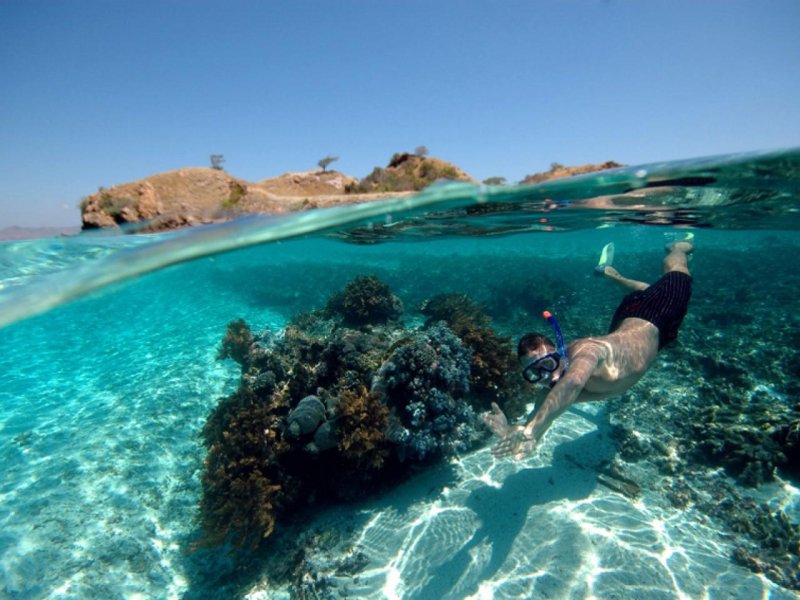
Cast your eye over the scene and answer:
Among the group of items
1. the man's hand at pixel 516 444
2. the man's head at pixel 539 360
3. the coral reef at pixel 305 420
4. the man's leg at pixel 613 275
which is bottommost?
the coral reef at pixel 305 420

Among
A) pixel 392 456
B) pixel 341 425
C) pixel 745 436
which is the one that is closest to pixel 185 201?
pixel 341 425

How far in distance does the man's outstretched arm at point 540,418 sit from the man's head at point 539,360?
0.55 feet

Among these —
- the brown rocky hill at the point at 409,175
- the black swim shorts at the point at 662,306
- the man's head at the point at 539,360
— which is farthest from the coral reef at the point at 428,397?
the brown rocky hill at the point at 409,175

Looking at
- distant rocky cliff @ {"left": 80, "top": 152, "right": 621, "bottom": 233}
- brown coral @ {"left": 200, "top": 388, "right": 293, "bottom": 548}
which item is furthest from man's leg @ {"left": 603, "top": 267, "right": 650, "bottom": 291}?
brown coral @ {"left": 200, "top": 388, "right": 293, "bottom": 548}

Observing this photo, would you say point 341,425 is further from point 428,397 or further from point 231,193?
point 231,193

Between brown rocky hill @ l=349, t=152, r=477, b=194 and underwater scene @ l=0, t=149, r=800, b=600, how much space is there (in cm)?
70

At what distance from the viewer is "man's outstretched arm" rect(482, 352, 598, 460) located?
3.40m

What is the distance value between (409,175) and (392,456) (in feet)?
30.0

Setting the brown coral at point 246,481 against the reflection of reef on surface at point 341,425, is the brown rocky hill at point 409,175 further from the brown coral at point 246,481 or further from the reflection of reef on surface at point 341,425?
the brown coral at point 246,481

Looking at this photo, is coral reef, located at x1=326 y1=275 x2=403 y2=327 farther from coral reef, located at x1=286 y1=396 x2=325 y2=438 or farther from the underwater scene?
coral reef, located at x1=286 y1=396 x2=325 y2=438

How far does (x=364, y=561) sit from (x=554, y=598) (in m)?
2.38

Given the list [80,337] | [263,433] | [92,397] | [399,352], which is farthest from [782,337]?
[80,337]

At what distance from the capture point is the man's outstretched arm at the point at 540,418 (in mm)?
3404

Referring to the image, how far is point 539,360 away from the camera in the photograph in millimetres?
3918
